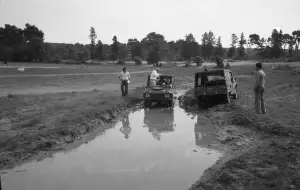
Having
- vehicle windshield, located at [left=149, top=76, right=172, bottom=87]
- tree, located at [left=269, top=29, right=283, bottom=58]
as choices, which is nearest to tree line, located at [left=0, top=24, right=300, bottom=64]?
tree, located at [left=269, top=29, right=283, bottom=58]

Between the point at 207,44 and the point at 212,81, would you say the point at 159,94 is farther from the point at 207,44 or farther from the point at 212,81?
the point at 207,44

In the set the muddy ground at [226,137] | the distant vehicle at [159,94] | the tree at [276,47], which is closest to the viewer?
the muddy ground at [226,137]

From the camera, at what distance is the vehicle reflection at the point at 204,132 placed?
27.8 feet

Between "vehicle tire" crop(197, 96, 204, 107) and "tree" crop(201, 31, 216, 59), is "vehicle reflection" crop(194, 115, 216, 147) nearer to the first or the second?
"vehicle tire" crop(197, 96, 204, 107)

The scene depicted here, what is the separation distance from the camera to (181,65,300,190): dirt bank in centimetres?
492

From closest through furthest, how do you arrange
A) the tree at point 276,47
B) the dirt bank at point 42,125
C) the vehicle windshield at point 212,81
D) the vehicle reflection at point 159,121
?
the dirt bank at point 42,125
the vehicle reflection at point 159,121
the vehicle windshield at point 212,81
the tree at point 276,47

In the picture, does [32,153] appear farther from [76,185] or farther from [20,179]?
[76,185]

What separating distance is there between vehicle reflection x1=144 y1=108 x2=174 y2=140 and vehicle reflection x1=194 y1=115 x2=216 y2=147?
107 cm

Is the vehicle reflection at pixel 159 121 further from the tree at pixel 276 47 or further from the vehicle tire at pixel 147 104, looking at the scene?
the tree at pixel 276 47

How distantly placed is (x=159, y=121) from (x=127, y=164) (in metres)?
5.13

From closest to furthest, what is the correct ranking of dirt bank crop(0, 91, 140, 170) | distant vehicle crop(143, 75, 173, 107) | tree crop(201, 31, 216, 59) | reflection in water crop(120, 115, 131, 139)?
dirt bank crop(0, 91, 140, 170)
reflection in water crop(120, 115, 131, 139)
distant vehicle crop(143, 75, 173, 107)
tree crop(201, 31, 216, 59)

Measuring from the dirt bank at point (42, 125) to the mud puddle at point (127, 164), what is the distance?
64 centimetres

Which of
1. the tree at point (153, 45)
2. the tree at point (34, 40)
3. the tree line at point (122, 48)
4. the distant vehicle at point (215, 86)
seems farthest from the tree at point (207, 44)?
the distant vehicle at point (215, 86)

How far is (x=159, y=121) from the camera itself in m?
11.5
